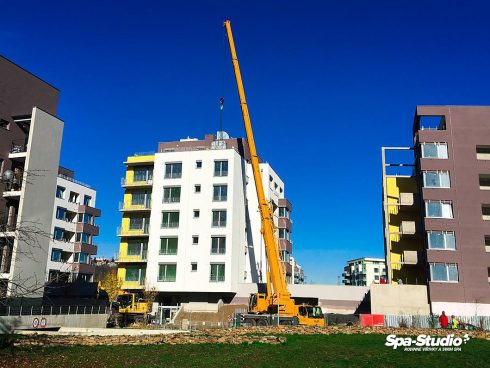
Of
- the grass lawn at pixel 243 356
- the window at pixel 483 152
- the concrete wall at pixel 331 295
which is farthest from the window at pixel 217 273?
the grass lawn at pixel 243 356

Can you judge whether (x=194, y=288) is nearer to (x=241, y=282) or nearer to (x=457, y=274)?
(x=241, y=282)

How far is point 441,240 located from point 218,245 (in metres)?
26.7

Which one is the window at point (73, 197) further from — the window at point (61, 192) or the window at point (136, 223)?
the window at point (136, 223)

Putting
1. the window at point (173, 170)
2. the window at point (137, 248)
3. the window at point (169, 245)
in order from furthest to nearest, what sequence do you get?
1. the window at point (173, 170)
2. the window at point (137, 248)
3. the window at point (169, 245)

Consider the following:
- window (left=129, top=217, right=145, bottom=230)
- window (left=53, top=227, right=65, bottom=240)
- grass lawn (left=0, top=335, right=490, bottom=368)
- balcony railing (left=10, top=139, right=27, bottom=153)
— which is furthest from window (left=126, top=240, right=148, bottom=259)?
grass lawn (left=0, top=335, right=490, bottom=368)

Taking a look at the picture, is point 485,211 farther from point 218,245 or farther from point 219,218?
point 218,245

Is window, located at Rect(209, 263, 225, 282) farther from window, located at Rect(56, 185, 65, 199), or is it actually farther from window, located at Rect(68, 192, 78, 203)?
window, located at Rect(68, 192, 78, 203)

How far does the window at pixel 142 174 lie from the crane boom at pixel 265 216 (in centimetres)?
1897

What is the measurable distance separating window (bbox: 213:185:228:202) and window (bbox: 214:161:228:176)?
1.80m

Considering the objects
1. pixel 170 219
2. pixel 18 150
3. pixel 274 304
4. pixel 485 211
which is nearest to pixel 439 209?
pixel 485 211

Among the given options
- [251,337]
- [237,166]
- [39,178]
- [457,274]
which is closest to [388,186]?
[457,274]

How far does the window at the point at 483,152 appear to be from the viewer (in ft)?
174

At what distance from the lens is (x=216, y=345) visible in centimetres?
2577

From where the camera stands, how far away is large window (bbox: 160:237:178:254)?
62.5 m
